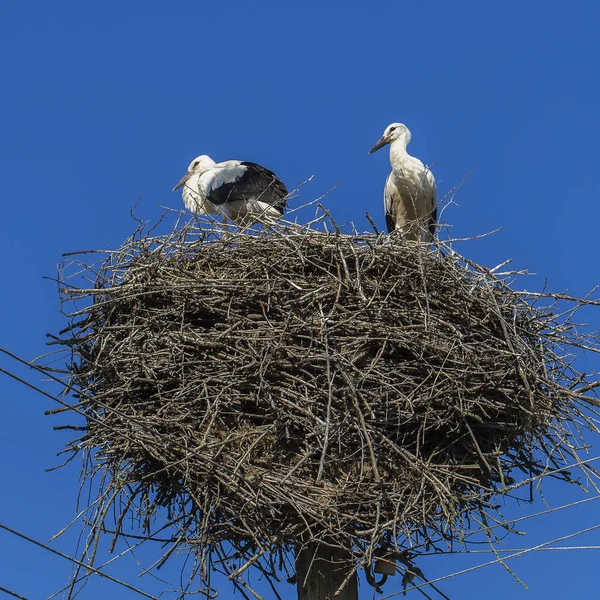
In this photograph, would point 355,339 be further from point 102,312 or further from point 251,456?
point 102,312

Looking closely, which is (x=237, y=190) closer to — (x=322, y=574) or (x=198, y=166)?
(x=198, y=166)

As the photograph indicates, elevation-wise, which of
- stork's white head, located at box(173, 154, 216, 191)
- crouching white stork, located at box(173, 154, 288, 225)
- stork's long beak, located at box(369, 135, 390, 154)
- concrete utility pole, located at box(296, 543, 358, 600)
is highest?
stork's long beak, located at box(369, 135, 390, 154)

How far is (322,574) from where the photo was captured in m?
5.03

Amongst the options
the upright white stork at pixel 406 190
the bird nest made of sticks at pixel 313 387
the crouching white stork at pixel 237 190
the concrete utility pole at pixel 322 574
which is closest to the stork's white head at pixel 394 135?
the upright white stork at pixel 406 190

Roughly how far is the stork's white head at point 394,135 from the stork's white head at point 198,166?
1374mm

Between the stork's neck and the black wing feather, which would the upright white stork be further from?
the black wing feather

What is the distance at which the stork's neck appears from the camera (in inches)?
351

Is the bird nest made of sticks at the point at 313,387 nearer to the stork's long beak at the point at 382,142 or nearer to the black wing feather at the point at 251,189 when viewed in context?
the black wing feather at the point at 251,189

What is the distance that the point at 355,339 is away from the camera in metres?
5.45

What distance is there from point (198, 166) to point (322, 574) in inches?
197

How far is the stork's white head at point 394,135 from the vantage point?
922 cm

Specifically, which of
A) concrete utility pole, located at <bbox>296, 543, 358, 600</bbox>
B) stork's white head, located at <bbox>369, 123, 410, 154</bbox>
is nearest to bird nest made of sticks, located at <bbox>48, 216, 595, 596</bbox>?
concrete utility pole, located at <bbox>296, 543, 358, 600</bbox>

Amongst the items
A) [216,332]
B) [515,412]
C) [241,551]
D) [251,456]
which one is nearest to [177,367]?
[216,332]

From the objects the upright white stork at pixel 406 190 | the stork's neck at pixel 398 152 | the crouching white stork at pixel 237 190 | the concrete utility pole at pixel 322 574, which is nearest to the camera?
the concrete utility pole at pixel 322 574
